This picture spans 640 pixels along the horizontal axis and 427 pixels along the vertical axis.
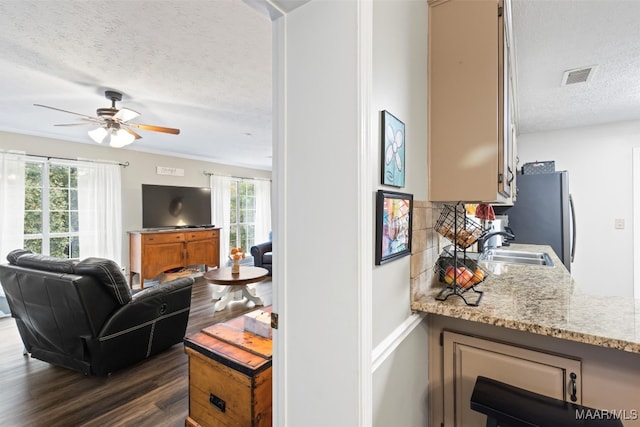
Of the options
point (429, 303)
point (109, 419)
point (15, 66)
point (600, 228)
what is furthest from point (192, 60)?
point (600, 228)

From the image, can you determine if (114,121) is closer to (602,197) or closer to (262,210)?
(262,210)

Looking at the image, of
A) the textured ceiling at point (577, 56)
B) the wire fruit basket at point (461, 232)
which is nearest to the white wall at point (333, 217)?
the wire fruit basket at point (461, 232)

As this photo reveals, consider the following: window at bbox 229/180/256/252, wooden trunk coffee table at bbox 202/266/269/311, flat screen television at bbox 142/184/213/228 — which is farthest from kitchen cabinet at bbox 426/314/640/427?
window at bbox 229/180/256/252

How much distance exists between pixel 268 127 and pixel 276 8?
292cm

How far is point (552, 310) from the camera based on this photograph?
121 cm

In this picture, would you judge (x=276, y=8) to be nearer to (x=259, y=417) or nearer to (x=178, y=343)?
(x=259, y=417)

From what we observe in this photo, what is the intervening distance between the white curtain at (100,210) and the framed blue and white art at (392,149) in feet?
16.2

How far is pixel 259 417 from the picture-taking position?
1398 millimetres

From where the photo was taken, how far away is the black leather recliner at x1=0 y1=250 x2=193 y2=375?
2.12 m

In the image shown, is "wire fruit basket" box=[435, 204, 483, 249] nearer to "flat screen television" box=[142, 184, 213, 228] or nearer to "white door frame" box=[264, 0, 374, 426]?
"white door frame" box=[264, 0, 374, 426]

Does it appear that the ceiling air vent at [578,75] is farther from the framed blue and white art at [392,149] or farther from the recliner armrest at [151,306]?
the recliner armrest at [151,306]

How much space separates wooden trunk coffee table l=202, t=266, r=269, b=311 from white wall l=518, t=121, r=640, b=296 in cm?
415

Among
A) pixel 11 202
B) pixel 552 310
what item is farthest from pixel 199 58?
pixel 11 202

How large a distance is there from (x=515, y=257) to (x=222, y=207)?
5.26 meters
